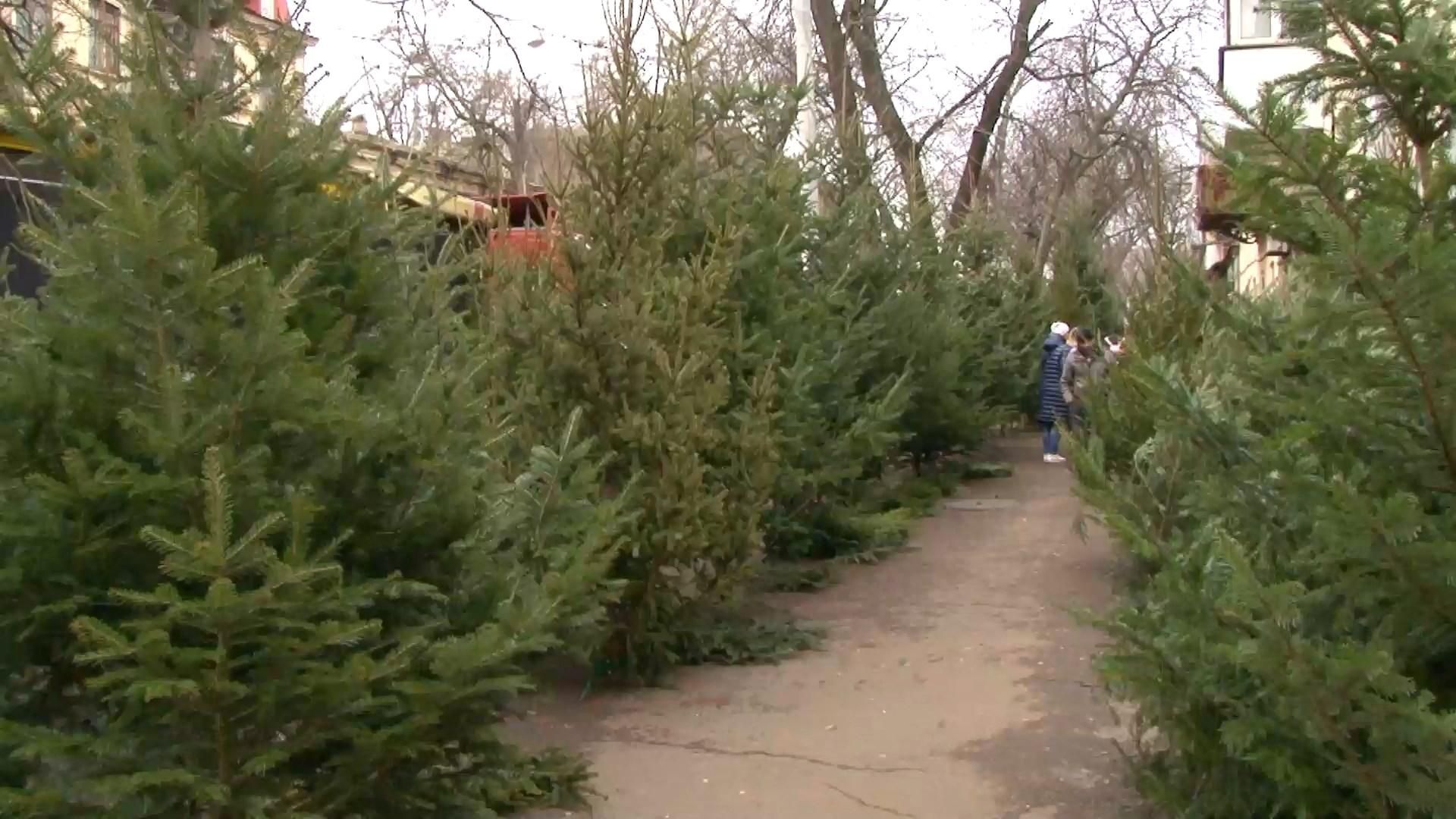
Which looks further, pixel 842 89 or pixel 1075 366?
pixel 1075 366

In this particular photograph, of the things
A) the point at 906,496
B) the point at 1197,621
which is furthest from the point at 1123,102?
the point at 1197,621

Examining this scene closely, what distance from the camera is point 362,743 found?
12.7ft

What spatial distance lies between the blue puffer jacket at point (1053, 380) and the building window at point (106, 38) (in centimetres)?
1438

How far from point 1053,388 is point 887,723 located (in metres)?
11.7

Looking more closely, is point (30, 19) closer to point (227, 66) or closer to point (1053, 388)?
point (227, 66)

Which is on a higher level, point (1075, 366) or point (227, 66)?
point (227, 66)

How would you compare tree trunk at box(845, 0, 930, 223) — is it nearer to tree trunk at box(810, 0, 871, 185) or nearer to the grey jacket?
tree trunk at box(810, 0, 871, 185)

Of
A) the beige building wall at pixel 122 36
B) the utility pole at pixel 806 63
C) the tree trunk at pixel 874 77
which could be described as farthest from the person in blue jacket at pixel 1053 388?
the beige building wall at pixel 122 36

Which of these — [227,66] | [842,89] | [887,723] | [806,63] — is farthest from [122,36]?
[842,89]

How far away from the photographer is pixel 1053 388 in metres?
17.8

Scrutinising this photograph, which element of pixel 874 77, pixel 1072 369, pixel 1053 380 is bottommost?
pixel 1053 380

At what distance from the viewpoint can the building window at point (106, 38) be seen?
434 centimetres

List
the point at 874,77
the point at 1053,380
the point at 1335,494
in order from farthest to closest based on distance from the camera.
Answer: the point at 874,77 < the point at 1053,380 < the point at 1335,494

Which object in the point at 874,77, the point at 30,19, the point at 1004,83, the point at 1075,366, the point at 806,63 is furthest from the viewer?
the point at 1004,83
